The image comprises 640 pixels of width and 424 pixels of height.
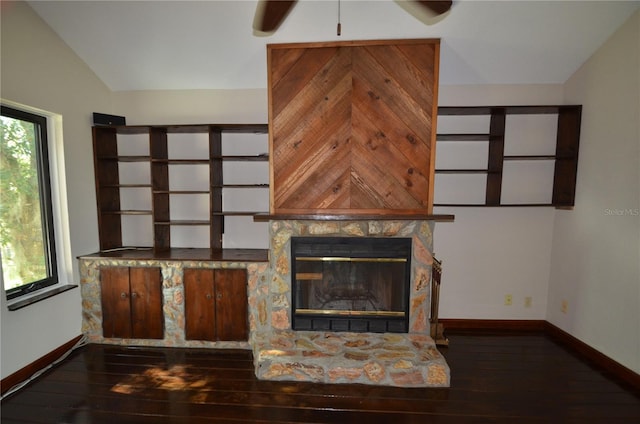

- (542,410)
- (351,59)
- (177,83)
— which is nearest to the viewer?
(542,410)

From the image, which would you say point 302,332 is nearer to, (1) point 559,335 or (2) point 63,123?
(1) point 559,335

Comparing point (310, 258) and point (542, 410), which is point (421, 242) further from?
point (542, 410)

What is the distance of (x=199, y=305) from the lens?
2.76m

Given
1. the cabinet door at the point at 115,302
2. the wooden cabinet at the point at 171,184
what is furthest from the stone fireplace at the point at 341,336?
the cabinet door at the point at 115,302

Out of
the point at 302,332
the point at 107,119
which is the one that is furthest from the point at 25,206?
the point at 302,332

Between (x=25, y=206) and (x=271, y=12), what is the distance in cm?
258

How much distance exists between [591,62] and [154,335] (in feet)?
15.3

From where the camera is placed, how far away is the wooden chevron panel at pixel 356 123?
2.40 m

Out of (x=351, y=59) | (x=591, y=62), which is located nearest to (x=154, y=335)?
(x=351, y=59)

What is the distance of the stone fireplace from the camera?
2.26 metres

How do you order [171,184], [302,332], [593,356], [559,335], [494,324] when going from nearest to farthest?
[593,356] → [302,332] → [559,335] → [494,324] → [171,184]

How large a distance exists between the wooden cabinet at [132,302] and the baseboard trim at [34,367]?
0.31 meters

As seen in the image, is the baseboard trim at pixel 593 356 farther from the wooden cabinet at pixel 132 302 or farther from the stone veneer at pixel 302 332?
the wooden cabinet at pixel 132 302

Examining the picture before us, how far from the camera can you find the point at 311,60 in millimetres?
2439
